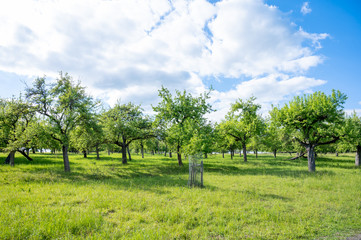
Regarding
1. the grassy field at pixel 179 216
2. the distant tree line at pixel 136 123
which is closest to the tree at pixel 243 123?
the distant tree line at pixel 136 123

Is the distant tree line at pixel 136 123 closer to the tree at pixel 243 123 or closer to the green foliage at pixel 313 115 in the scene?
the green foliage at pixel 313 115

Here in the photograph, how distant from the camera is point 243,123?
36.5 meters

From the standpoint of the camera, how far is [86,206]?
337 inches

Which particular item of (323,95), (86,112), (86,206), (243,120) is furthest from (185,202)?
(243,120)

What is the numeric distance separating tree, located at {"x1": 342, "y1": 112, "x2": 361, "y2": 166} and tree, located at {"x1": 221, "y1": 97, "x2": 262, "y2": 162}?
43.4ft

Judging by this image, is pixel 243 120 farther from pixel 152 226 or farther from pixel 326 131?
pixel 152 226

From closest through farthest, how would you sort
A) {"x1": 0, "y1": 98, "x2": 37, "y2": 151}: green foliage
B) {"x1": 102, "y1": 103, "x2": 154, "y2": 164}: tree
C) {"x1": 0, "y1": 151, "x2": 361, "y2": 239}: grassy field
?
{"x1": 0, "y1": 151, "x2": 361, "y2": 239}: grassy field, {"x1": 0, "y1": 98, "x2": 37, "y2": 151}: green foliage, {"x1": 102, "y1": 103, "x2": 154, "y2": 164}: tree

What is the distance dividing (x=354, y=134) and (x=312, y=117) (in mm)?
9383

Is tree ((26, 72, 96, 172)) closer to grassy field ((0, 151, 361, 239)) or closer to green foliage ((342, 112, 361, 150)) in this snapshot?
grassy field ((0, 151, 361, 239))

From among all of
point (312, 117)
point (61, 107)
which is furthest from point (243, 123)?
point (61, 107)

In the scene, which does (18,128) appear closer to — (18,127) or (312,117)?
(18,127)

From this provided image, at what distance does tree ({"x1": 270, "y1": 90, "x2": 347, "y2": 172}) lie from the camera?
2077cm

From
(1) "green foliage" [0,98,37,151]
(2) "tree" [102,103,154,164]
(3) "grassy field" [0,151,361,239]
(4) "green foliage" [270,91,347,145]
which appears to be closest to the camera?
(3) "grassy field" [0,151,361,239]

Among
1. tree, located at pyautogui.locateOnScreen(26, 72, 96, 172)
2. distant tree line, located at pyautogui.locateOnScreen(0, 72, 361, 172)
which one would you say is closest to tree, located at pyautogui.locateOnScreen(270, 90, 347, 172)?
distant tree line, located at pyautogui.locateOnScreen(0, 72, 361, 172)
